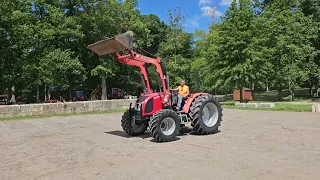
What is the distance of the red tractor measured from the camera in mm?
10719

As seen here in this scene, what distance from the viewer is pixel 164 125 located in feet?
36.0

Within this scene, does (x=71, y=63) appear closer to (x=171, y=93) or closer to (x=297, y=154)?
(x=171, y=93)

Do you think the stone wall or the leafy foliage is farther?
the leafy foliage

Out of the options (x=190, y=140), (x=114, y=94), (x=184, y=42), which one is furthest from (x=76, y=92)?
(x=190, y=140)

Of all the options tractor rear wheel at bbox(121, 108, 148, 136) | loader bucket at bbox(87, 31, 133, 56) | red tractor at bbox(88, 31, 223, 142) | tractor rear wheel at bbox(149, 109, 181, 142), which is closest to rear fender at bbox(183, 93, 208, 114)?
red tractor at bbox(88, 31, 223, 142)

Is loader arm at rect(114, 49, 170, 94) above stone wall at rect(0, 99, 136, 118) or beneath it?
above

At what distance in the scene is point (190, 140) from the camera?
10.9 metres

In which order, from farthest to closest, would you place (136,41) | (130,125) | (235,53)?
(136,41) → (235,53) → (130,125)

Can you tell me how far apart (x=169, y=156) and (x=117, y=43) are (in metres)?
4.15

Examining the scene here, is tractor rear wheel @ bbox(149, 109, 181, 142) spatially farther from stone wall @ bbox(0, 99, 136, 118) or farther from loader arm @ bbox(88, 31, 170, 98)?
stone wall @ bbox(0, 99, 136, 118)

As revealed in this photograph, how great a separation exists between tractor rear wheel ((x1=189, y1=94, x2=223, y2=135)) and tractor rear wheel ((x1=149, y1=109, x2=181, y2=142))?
0.83 m

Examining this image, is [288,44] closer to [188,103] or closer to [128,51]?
[188,103]

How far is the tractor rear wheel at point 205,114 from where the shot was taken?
1166 cm

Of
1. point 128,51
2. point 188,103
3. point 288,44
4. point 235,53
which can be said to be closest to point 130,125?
point 188,103
